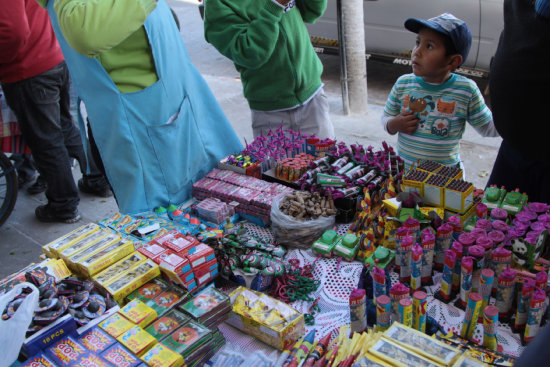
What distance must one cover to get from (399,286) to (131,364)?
993 mm

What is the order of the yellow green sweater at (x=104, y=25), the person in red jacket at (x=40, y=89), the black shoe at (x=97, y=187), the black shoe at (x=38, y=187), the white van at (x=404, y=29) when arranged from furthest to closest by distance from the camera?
the white van at (x=404, y=29), the black shoe at (x=38, y=187), the black shoe at (x=97, y=187), the person in red jacket at (x=40, y=89), the yellow green sweater at (x=104, y=25)

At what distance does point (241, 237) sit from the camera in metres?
2.30

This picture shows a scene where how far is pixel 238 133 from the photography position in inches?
237

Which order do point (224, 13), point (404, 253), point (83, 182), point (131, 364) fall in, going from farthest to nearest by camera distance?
point (83, 182), point (224, 13), point (404, 253), point (131, 364)

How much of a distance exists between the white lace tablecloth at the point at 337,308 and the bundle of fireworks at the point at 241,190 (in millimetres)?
349

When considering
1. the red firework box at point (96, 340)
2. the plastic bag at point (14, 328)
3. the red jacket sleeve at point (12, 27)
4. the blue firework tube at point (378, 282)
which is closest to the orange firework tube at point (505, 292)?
the blue firework tube at point (378, 282)

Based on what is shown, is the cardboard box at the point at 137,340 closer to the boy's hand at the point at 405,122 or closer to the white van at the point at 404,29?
the boy's hand at the point at 405,122

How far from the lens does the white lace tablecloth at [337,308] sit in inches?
66.2

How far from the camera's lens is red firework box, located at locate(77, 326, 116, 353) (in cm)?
165

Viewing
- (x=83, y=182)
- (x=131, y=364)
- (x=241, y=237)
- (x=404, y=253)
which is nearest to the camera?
(x=131, y=364)

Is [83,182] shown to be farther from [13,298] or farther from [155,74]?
[13,298]

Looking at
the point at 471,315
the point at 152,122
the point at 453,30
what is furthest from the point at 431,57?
the point at 152,122

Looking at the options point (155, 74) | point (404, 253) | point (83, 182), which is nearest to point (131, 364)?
point (404, 253)

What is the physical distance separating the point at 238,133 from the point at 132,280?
13.9ft
